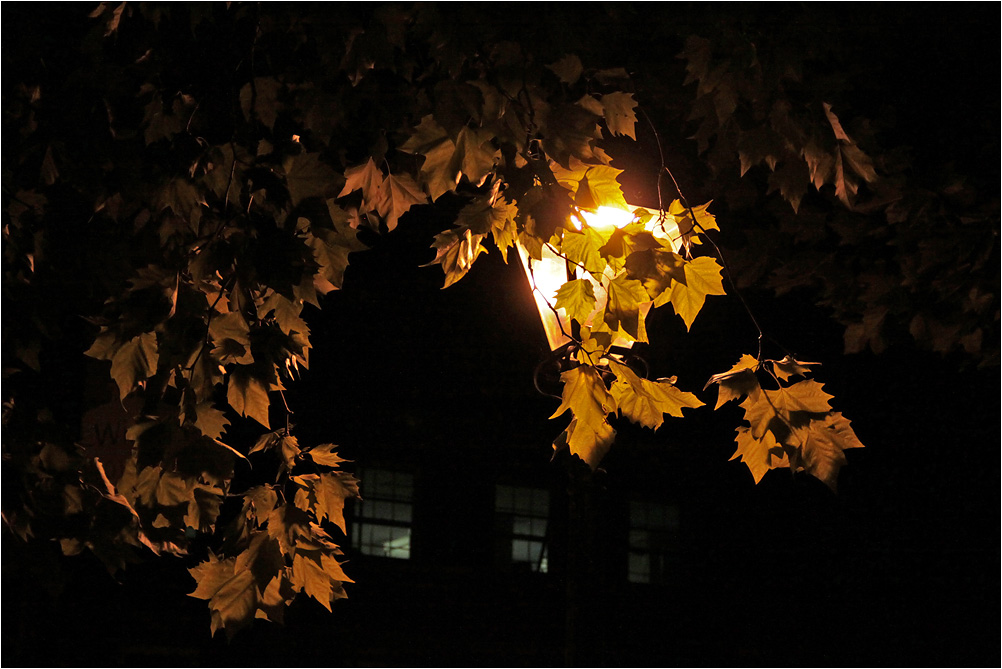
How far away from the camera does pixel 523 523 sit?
36.8ft

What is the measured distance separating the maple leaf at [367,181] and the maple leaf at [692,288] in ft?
4.08

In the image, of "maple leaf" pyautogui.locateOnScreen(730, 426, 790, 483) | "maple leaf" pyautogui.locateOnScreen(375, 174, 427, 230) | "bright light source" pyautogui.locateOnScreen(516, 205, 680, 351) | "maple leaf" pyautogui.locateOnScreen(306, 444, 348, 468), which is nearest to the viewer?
"bright light source" pyautogui.locateOnScreen(516, 205, 680, 351)

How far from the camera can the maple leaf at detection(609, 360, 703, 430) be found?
2855 mm

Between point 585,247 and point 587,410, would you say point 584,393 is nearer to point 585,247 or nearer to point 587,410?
point 587,410

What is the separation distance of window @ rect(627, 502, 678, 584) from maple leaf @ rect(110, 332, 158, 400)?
884 cm

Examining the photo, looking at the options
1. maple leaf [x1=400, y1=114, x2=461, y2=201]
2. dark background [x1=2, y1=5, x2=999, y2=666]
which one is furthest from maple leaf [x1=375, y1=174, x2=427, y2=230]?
dark background [x1=2, y1=5, x2=999, y2=666]

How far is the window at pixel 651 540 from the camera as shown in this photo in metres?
11.1

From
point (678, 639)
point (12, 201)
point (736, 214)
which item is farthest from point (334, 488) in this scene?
point (678, 639)

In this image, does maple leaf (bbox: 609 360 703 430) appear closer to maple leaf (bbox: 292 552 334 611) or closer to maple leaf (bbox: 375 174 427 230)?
maple leaf (bbox: 375 174 427 230)

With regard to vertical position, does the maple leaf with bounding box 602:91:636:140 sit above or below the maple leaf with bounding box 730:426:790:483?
above

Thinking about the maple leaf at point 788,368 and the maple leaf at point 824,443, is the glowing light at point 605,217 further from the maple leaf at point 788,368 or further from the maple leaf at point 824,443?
the maple leaf at point 824,443

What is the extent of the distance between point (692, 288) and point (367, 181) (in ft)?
4.46

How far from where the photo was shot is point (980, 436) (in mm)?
9852

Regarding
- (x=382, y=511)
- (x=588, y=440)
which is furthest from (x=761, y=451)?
(x=382, y=511)
